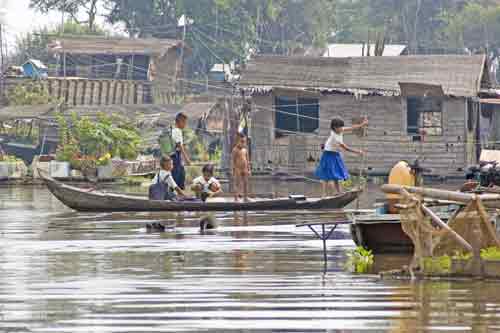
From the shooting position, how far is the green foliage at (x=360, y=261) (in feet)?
42.3

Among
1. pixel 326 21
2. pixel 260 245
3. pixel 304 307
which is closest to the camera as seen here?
pixel 304 307

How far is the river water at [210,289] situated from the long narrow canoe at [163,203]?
3187 millimetres

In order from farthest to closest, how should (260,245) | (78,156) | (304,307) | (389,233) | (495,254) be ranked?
(78,156)
(260,245)
(389,233)
(495,254)
(304,307)

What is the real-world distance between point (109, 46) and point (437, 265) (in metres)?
43.5

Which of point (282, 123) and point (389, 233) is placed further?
point (282, 123)

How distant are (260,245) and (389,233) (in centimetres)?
194

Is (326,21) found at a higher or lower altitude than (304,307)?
higher

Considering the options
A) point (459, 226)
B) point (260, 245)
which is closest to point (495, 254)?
point (459, 226)

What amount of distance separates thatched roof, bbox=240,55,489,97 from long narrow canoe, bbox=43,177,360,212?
615 inches

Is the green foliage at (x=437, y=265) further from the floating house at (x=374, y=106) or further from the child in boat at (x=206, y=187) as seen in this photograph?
the floating house at (x=374, y=106)

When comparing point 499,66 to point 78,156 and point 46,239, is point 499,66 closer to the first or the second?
point 78,156

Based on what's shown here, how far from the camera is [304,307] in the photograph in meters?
10.1

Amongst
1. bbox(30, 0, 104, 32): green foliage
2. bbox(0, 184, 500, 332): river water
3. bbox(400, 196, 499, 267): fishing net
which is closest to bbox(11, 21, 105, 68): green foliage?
bbox(30, 0, 104, 32): green foliage

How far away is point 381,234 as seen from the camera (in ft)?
46.2
